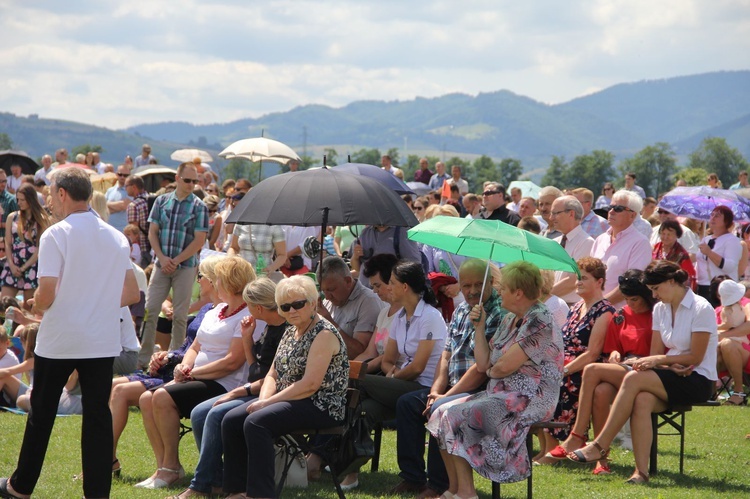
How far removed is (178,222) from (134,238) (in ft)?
7.69

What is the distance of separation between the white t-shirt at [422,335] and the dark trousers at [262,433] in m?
0.96

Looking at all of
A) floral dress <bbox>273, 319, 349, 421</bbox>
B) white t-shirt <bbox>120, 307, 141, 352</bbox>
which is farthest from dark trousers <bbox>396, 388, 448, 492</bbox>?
white t-shirt <bbox>120, 307, 141, 352</bbox>

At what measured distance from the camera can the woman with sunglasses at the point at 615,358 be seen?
648 cm

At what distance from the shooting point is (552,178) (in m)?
129

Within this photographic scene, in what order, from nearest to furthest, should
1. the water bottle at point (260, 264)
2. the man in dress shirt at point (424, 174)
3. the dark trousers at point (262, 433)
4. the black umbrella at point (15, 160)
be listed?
the dark trousers at point (262, 433) < the water bottle at point (260, 264) < the black umbrella at point (15, 160) < the man in dress shirt at point (424, 174)

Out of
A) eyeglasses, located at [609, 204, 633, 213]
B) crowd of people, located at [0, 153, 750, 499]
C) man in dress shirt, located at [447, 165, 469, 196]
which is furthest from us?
man in dress shirt, located at [447, 165, 469, 196]

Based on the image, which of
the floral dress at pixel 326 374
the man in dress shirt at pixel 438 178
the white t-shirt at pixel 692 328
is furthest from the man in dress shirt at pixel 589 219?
the man in dress shirt at pixel 438 178

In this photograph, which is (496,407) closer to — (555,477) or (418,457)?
(418,457)

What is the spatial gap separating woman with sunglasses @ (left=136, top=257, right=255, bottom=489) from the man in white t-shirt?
849 mm

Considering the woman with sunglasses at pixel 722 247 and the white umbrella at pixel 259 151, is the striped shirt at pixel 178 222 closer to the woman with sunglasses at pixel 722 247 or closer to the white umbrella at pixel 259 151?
the white umbrella at pixel 259 151

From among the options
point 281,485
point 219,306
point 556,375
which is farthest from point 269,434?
point 556,375

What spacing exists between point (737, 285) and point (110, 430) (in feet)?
21.3

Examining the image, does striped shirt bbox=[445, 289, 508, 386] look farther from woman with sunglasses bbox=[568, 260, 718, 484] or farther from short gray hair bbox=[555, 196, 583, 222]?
short gray hair bbox=[555, 196, 583, 222]

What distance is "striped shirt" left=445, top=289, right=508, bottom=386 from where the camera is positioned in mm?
5738
